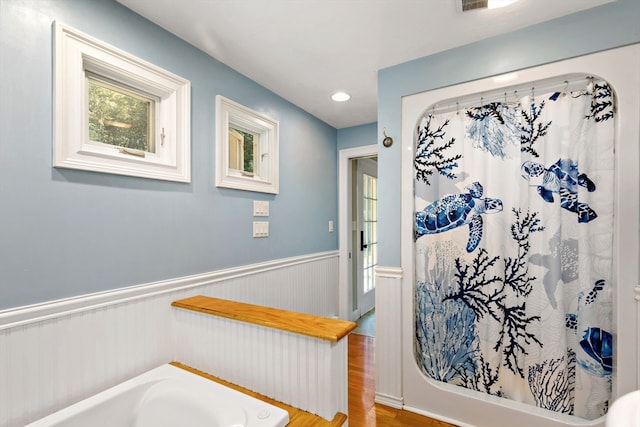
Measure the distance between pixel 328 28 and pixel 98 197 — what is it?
4.86 feet

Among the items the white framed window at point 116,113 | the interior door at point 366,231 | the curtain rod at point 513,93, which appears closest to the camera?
the white framed window at point 116,113

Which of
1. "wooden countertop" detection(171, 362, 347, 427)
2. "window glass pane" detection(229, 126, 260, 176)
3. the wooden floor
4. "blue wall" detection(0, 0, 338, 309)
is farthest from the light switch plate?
the wooden floor

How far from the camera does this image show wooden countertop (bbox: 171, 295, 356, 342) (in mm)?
1240

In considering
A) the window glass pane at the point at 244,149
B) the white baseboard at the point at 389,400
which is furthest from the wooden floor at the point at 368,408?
the window glass pane at the point at 244,149

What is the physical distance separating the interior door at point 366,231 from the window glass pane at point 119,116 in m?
2.56

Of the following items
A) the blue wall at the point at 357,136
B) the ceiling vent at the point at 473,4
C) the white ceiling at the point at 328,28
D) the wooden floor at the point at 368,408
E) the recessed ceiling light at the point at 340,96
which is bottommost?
the wooden floor at the point at 368,408

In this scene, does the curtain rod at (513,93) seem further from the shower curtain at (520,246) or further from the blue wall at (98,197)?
the blue wall at (98,197)

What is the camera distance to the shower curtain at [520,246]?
1.47 m

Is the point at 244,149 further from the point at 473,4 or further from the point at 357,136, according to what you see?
the point at 473,4

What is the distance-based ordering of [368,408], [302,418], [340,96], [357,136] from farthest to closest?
[357,136] → [340,96] → [368,408] → [302,418]

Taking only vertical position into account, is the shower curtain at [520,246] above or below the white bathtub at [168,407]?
above

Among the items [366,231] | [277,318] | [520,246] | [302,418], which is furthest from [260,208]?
[366,231]

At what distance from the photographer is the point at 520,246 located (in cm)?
163

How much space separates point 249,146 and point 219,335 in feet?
4.68
